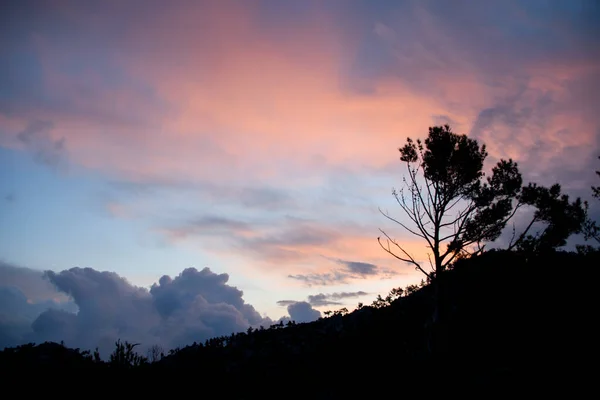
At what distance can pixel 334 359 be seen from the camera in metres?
22.4

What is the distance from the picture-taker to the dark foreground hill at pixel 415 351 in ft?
58.6

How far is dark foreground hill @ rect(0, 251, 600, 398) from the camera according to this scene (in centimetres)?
1786

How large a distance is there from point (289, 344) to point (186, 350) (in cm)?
676

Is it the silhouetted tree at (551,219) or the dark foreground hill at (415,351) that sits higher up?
the silhouetted tree at (551,219)

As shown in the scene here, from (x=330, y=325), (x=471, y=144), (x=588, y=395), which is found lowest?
(x=588, y=395)

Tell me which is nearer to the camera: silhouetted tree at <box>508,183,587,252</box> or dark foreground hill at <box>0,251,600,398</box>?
dark foreground hill at <box>0,251,600,398</box>

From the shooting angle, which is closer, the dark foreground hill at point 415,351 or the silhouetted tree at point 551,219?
the dark foreground hill at point 415,351

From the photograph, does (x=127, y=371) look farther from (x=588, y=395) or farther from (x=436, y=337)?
(x=588, y=395)

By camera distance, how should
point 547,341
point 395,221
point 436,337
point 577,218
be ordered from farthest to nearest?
point 577,218 < point 395,221 < point 436,337 < point 547,341

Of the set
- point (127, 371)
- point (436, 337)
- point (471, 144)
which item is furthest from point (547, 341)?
point (127, 371)

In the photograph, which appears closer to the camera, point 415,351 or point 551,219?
point 415,351

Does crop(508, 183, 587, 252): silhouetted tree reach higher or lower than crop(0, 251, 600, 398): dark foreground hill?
higher

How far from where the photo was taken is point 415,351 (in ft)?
69.9

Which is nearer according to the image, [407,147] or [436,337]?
[436,337]
